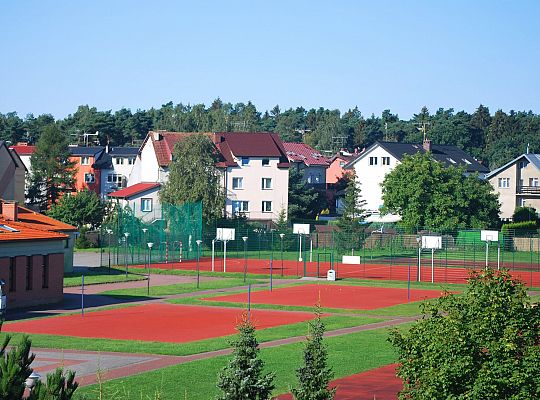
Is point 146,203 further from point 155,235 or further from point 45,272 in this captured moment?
point 45,272

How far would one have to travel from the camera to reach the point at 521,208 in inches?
3713

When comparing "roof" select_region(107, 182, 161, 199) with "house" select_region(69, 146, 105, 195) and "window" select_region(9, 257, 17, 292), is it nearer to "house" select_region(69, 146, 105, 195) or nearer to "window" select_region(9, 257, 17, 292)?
"house" select_region(69, 146, 105, 195)

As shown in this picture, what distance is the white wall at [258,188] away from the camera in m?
92.6

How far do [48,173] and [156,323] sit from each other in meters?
65.5

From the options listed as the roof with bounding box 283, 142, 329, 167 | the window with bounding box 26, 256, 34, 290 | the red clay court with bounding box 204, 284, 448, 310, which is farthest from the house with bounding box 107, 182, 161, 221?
the window with bounding box 26, 256, 34, 290

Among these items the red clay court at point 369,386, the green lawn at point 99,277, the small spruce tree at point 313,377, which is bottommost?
the red clay court at point 369,386

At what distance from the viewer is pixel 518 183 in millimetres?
100812

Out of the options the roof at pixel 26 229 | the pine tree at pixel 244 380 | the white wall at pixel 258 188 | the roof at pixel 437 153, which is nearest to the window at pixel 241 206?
the white wall at pixel 258 188

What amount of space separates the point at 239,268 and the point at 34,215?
18872mm

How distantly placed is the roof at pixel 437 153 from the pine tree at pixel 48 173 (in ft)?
102

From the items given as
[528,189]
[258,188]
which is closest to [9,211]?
[258,188]

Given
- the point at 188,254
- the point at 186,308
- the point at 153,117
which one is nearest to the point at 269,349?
the point at 186,308

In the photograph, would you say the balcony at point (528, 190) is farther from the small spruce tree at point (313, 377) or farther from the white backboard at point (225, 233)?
the small spruce tree at point (313, 377)

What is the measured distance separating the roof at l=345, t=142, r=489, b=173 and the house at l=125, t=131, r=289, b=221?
464 inches
